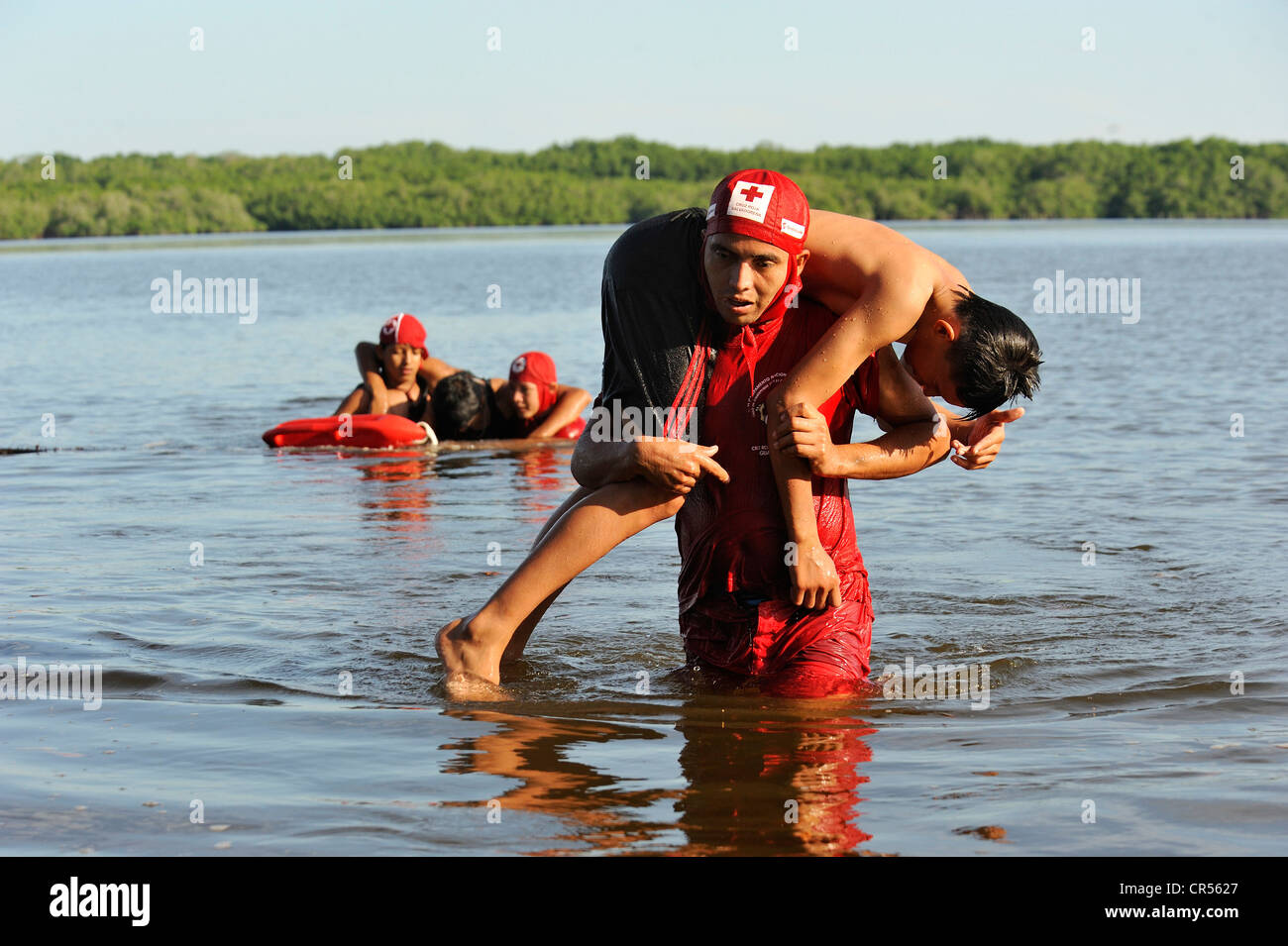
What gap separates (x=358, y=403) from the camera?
1362 cm

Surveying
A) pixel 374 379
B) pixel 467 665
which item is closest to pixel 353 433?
pixel 374 379

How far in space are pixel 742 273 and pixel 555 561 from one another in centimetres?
116

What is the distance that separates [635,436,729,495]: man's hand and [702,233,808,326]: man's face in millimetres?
439

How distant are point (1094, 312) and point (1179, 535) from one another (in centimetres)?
2219

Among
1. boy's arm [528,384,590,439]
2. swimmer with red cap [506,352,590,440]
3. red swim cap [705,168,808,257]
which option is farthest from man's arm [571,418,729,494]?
boy's arm [528,384,590,439]

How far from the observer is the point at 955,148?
109375mm

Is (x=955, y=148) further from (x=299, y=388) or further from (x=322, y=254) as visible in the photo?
(x=299, y=388)

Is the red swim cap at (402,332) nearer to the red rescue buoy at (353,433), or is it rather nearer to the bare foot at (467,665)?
the red rescue buoy at (353,433)

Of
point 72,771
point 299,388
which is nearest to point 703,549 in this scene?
point 72,771

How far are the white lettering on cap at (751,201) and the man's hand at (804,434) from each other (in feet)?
1.96

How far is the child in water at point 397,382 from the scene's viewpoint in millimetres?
13289

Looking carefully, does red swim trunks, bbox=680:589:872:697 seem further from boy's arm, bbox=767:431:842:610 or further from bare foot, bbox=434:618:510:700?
bare foot, bbox=434:618:510:700

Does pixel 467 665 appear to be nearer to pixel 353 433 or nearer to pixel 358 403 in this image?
pixel 353 433
